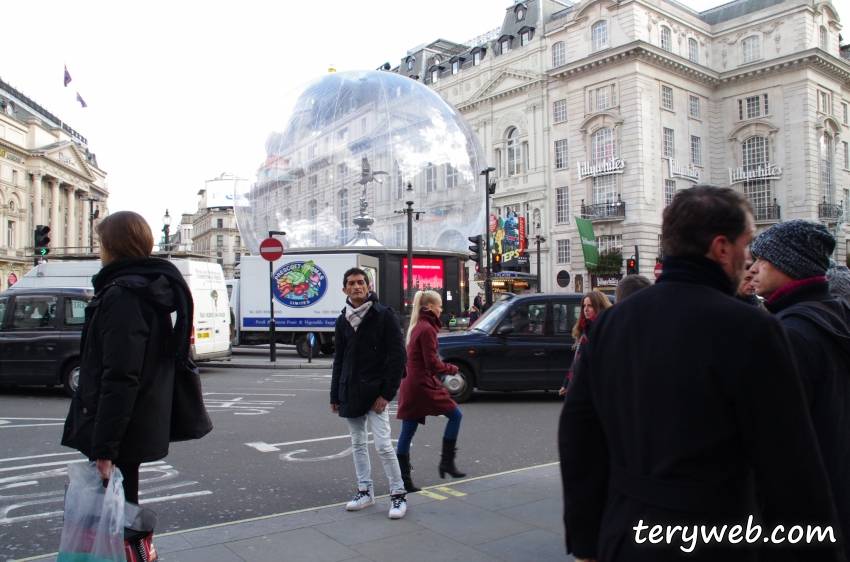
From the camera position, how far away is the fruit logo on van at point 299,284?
20188 millimetres

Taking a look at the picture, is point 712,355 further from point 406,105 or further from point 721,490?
point 406,105

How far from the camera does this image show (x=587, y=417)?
81.4 inches

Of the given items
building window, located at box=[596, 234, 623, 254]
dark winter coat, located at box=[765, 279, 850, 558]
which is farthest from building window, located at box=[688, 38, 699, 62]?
dark winter coat, located at box=[765, 279, 850, 558]

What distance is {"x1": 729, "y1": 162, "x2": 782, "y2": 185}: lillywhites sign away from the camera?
42.5m

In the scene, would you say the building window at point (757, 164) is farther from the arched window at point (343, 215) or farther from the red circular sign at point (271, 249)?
the red circular sign at point (271, 249)

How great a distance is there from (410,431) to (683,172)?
4151cm

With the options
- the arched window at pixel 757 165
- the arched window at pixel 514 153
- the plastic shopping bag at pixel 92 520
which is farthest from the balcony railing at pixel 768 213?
the plastic shopping bag at pixel 92 520

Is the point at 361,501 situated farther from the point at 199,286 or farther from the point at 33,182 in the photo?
the point at 33,182

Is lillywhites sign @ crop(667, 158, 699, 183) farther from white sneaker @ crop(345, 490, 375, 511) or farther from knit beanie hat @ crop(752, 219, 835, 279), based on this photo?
knit beanie hat @ crop(752, 219, 835, 279)

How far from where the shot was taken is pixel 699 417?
1.76 meters

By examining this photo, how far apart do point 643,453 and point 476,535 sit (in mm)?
2803

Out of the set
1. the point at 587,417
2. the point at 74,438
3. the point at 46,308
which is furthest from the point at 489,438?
the point at 46,308

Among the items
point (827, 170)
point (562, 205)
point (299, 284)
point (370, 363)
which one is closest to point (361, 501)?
point (370, 363)

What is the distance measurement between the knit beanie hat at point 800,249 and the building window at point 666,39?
43815 millimetres
